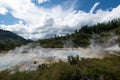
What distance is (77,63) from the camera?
20.9 meters

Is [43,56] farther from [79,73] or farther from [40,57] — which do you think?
[79,73]

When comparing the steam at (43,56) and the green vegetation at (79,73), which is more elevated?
the steam at (43,56)

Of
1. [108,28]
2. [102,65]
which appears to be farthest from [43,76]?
[108,28]

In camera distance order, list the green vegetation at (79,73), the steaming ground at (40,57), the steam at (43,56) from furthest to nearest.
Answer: the steam at (43,56), the steaming ground at (40,57), the green vegetation at (79,73)

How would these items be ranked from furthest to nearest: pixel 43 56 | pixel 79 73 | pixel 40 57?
pixel 43 56
pixel 40 57
pixel 79 73

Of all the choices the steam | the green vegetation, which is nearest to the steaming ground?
the steam

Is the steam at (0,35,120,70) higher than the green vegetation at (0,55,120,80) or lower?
higher

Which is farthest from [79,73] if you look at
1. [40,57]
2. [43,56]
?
[43,56]

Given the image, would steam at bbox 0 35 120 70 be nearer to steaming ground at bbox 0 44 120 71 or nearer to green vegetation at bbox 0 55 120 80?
steaming ground at bbox 0 44 120 71

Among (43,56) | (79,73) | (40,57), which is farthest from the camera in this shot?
(43,56)

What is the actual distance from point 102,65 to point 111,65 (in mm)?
1007

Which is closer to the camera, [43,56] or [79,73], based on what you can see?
[79,73]

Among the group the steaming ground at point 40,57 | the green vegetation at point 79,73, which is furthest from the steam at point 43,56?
the green vegetation at point 79,73

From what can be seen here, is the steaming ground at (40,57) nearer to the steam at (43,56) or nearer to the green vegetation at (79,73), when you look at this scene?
the steam at (43,56)
